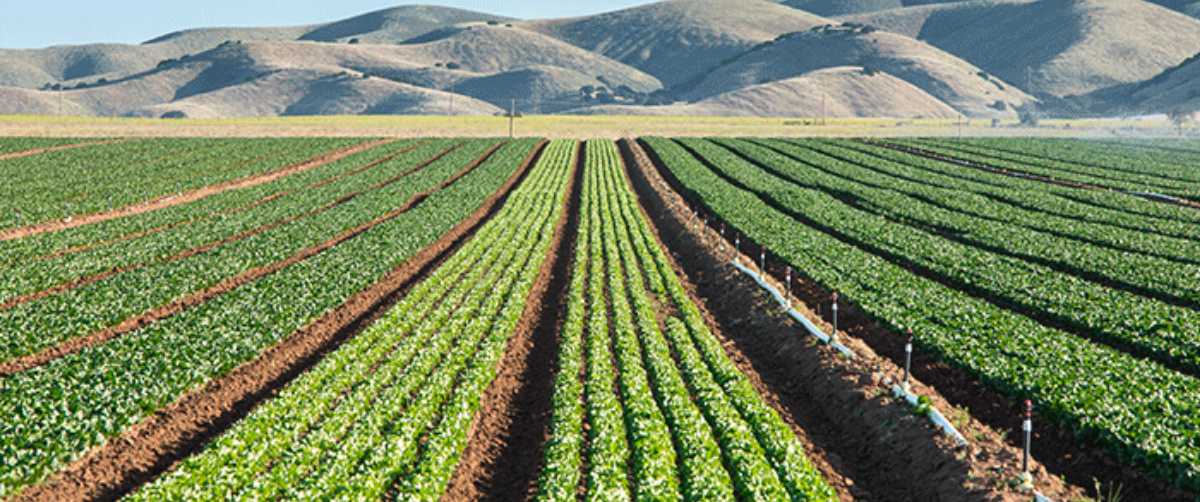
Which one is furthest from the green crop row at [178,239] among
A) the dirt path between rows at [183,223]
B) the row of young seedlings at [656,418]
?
the row of young seedlings at [656,418]

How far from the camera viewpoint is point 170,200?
44.7 m

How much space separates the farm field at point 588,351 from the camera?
11789 mm

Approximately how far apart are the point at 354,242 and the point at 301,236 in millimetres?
3333

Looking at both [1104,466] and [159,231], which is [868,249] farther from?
[159,231]

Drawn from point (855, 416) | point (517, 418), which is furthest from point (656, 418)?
point (855, 416)

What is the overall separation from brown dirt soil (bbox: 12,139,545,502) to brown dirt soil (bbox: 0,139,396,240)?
75.3 ft

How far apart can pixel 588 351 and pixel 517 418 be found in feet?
11.2

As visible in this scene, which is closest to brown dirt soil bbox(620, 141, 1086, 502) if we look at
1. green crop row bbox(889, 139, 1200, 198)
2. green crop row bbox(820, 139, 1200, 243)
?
green crop row bbox(820, 139, 1200, 243)

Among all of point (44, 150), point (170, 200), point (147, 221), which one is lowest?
point (147, 221)

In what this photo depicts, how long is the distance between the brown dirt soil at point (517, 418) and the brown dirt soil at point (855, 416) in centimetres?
495

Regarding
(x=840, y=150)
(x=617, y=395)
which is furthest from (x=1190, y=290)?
(x=840, y=150)

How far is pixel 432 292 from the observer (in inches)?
925

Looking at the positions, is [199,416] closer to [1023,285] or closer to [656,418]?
[656,418]

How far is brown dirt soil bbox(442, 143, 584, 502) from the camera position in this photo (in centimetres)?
1202
